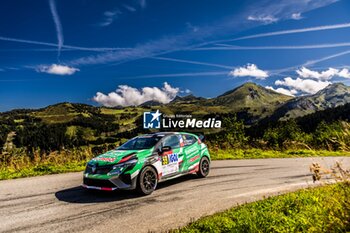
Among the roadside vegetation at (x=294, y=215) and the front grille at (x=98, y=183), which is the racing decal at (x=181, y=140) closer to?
the front grille at (x=98, y=183)

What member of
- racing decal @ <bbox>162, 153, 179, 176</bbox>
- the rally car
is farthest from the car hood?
racing decal @ <bbox>162, 153, 179, 176</bbox>

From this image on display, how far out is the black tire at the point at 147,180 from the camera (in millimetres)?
9516

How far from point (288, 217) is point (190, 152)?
6013mm

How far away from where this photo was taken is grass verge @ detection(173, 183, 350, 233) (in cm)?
484

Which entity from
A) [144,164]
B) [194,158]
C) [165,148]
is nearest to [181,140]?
[194,158]

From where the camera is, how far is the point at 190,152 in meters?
12.1

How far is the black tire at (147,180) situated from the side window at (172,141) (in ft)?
4.55

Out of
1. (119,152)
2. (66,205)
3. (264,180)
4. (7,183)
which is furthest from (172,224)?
(7,183)

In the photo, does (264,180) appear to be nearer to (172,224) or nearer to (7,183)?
(172,224)

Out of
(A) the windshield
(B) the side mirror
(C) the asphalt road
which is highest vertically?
(A) the windshield

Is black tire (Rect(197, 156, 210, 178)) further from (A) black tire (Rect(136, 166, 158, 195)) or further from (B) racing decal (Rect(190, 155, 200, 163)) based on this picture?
(A) black tire (Rect(136, 166, 158, 195))

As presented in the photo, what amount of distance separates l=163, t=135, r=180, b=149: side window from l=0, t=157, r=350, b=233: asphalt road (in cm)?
136

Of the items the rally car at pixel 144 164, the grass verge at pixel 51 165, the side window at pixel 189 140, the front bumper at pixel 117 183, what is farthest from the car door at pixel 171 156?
the grass verge at pixel 51 165

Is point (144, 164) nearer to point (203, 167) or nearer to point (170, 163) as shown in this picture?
point (170, 163)
